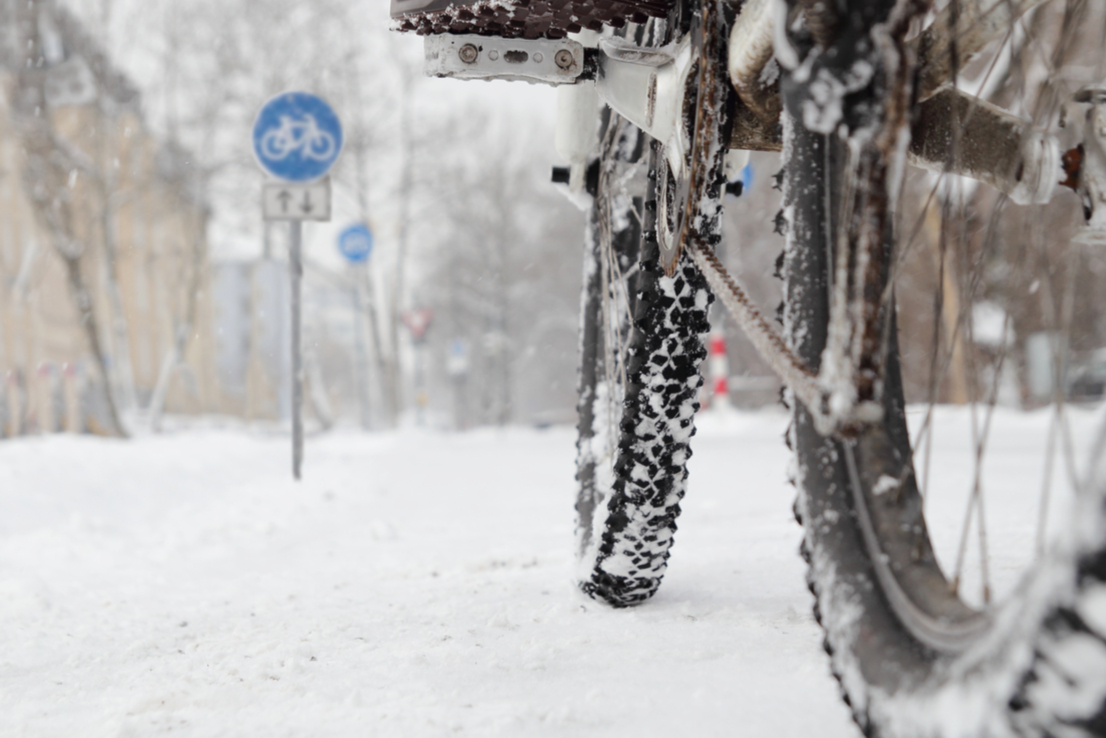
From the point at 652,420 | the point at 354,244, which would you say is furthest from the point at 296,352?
the point at 354,244

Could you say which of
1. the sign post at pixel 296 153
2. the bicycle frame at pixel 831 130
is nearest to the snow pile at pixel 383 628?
the bicycle frame at pixel 831 130

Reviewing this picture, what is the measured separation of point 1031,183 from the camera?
112 cm

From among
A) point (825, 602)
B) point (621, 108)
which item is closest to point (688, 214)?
point (621, 108)

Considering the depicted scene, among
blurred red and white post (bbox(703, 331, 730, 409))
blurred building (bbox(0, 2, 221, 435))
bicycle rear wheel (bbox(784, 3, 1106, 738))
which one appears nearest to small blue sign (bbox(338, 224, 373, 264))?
blurred building (bbox(0, 2, 221, 435))

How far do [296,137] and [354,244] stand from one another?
581 centimetres

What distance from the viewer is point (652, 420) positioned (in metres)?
1.61

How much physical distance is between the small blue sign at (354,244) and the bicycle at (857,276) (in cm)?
1011

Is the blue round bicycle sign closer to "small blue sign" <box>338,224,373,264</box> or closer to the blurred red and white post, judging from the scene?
"small blue sign" <box>338,224,373,264</box>

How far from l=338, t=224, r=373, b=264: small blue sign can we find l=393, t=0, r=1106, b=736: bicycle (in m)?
10.1

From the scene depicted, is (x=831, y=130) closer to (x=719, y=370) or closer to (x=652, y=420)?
(x=652, y=420)

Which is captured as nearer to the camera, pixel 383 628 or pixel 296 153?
pixel 383 628

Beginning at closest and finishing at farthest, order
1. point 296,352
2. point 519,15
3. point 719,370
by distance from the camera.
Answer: point 519,15 < point 296,352 < point 719,370

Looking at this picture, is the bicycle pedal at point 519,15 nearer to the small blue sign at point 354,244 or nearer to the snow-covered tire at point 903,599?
the snow-covered tire at point 903,599

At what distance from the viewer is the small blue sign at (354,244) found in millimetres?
11484
